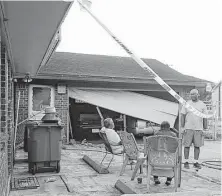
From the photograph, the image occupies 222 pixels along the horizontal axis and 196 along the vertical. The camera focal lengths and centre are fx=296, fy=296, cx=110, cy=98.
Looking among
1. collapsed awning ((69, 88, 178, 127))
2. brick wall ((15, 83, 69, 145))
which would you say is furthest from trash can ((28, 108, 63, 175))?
collapsed awning ((69, 88, 178, 127))

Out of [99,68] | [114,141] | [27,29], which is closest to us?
[27,29]

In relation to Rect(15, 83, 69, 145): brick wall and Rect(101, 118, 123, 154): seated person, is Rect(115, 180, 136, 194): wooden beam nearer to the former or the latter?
Rect(101, 118, 123, 154): seated person

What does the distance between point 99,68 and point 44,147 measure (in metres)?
7.26

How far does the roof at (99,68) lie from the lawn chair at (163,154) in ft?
21.7

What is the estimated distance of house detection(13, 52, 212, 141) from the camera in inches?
421

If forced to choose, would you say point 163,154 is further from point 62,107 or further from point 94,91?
point 94,91

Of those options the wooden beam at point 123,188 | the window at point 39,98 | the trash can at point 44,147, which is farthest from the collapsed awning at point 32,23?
the window at point 39,98

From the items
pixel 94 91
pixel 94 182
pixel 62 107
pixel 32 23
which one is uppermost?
pixel 32 23

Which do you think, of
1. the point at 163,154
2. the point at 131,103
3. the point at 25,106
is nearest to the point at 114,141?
the point at 163,154

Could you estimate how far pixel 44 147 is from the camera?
5980mm

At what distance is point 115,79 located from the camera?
446 inches

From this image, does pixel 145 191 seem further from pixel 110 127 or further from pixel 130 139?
pixel 110 127

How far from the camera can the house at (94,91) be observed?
10.7 metres

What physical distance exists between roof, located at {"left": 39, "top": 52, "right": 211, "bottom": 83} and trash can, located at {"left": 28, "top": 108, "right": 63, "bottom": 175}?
451 cm
